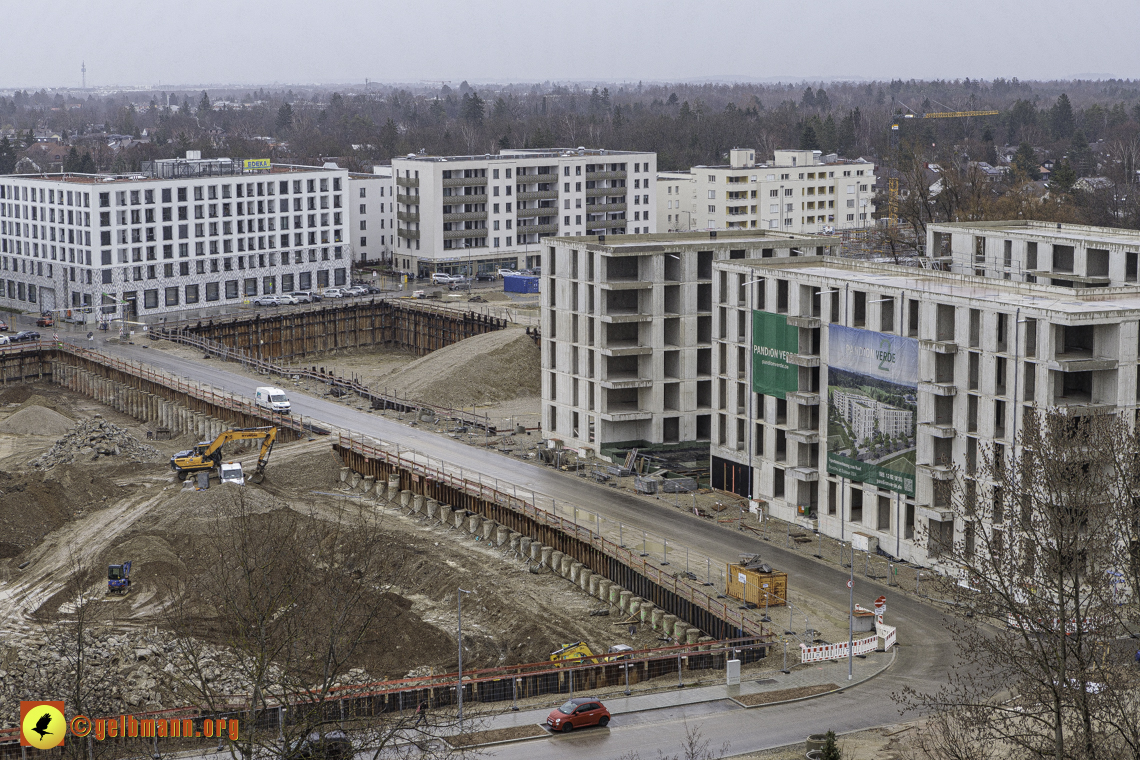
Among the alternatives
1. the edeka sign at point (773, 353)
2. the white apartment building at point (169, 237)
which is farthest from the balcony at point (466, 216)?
the edeka sign at point (773, 353)

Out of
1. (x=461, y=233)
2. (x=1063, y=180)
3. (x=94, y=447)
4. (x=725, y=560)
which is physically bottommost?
(x=725, y=560)

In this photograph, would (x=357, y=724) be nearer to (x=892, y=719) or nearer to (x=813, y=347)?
(x=892, y=719)

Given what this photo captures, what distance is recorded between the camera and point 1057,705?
3831 centimetres

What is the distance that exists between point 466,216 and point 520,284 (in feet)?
48.5

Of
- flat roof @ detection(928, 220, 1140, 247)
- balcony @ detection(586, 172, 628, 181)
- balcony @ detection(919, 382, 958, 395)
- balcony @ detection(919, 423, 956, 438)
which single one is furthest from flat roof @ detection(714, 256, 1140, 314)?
balcony @ detection(586, 172, 628, 181)

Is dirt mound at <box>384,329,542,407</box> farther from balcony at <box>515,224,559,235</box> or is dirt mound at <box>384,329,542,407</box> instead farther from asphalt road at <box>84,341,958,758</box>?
balcony at <box>515,224,559,235</box>

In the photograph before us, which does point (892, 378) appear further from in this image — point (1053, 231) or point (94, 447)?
point (94, 447)

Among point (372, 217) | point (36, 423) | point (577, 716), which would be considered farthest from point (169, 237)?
point (577, 716)

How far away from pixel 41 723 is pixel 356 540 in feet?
103

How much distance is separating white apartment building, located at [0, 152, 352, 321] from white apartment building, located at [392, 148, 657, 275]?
10716 mm

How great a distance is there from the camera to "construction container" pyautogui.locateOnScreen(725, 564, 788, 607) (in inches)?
2491

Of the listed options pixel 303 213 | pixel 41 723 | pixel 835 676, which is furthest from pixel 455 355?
pixel 41 723

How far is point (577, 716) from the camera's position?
50562 mm

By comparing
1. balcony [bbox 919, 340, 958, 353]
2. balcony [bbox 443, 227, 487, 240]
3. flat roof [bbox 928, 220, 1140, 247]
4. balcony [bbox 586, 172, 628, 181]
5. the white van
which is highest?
balcony [bbox 586, 172, 628, 181]
